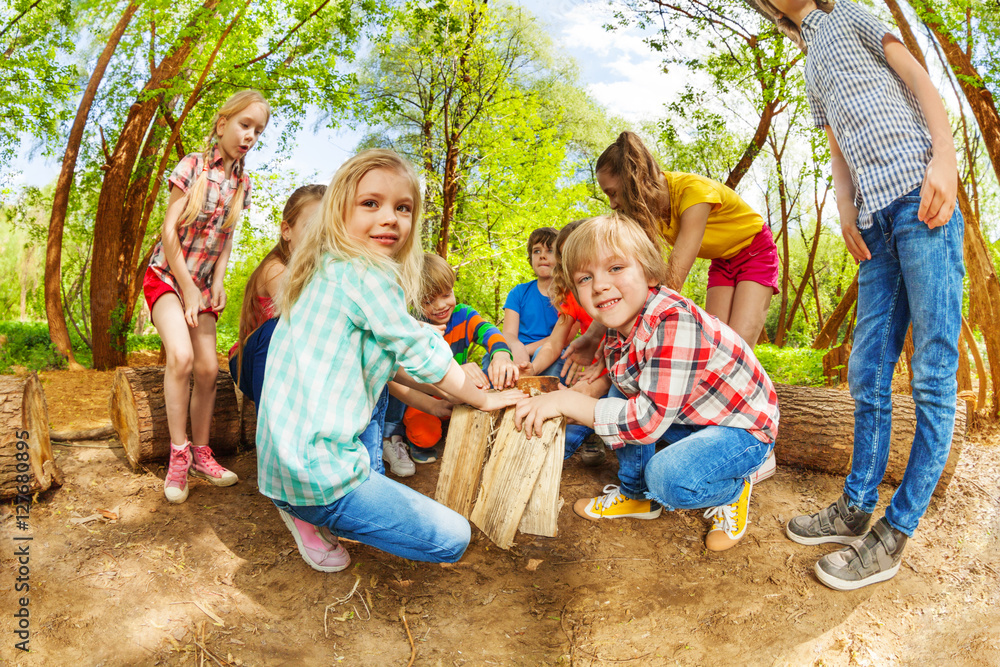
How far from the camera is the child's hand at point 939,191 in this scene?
72.4 inches

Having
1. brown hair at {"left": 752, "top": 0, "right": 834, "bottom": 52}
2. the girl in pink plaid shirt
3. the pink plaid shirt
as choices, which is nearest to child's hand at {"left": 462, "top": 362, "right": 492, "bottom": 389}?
the girl in pink plaid shirt

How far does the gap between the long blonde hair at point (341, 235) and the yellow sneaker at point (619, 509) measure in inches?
50.6

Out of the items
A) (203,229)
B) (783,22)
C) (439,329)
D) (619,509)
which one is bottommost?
(619,509)

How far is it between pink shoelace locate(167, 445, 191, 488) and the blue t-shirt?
1.96m

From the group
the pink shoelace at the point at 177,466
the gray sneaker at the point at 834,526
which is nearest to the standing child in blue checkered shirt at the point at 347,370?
the pink shoelace at the point at 177,466

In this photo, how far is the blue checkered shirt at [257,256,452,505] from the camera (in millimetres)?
1772

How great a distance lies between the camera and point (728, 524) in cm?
234

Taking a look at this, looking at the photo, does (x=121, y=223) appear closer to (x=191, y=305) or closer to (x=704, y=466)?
(x=191, y=305)

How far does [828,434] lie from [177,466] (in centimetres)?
323

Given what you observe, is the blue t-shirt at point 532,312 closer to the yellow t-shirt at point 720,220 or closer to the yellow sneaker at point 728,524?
the yellow t-shirt at point 720,220

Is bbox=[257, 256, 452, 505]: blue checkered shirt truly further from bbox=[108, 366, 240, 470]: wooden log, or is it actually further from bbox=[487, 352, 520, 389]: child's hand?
bbox=[108, 366, 240, 470]: wooden log

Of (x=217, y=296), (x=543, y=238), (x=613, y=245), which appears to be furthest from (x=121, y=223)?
(x=613, y=245)

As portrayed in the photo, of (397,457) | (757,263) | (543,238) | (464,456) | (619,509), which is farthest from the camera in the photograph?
(543,238)

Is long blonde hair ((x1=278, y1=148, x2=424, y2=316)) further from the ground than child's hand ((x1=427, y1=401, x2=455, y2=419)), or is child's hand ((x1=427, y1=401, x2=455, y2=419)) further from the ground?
long blonde hair ((x1=278, y1=148, x2=424, y2=316))
